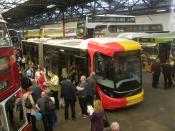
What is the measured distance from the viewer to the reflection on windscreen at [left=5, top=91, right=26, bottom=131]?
6.90 m

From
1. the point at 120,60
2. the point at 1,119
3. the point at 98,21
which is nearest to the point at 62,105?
the point at 120,60

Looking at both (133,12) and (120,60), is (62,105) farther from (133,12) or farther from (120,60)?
(133,12)

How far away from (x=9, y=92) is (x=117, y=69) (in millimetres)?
5822

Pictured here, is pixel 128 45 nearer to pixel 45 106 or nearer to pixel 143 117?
pixel 143 117

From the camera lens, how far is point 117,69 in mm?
12148

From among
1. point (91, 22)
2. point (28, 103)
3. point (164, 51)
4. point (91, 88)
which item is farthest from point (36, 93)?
point (91, 22)

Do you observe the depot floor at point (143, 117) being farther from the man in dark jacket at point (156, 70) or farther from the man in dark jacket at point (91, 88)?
the man in dark jacket at point (156, 70)

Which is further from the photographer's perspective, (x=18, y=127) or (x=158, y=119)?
(x=158, y=119)

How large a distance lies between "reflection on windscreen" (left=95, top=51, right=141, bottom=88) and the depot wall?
17.4 meters

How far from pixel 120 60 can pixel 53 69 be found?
6350mm

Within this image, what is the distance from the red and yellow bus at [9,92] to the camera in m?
6.72

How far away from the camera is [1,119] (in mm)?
6562

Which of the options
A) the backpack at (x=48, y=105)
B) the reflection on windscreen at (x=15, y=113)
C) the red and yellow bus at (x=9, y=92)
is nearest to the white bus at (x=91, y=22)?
the backpack at (x=48, y=105)

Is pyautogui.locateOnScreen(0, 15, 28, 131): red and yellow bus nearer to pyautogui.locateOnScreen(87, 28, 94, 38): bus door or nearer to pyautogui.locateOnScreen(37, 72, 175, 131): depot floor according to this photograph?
pyautogui.locateOnScreen(37, 72, 175, 131): depot floor
